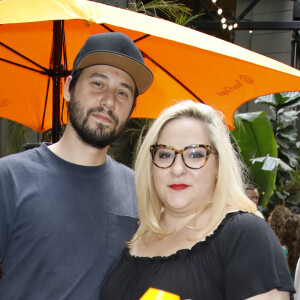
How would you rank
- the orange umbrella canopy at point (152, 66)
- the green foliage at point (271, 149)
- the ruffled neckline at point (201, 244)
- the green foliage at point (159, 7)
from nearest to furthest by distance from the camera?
the ruffled neckline at point (201, 244) → the orange umbrella canopy at point (152, 66) → the green foliage at point (159, 7) → the green foliage at point (271, 149)

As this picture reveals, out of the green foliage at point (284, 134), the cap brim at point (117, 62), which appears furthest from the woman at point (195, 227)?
the green foliage at point (284, 134)

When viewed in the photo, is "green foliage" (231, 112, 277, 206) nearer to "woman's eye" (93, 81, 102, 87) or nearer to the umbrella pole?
the umbrella pole

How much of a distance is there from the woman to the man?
149 mm

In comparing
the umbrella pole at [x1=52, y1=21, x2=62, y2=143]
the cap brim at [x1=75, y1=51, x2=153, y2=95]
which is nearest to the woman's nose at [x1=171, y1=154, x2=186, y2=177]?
the cap brim at [x1=75, y1=51, x2=153, y2=95]

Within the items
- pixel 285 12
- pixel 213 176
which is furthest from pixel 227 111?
pixel 285 12

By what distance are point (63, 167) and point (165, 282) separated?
0.85 m

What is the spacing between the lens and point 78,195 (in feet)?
7.99

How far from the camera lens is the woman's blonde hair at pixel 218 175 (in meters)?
2.14

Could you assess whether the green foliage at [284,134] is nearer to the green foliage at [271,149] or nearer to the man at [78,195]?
the green foliage at [271,149]

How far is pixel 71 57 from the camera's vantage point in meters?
4.35

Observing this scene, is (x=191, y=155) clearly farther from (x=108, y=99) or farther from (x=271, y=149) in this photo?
(x=271, y=149)

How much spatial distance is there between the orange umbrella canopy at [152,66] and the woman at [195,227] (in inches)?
30.5

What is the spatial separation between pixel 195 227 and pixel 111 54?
1024mm

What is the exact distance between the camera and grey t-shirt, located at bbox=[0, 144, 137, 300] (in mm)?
2229
